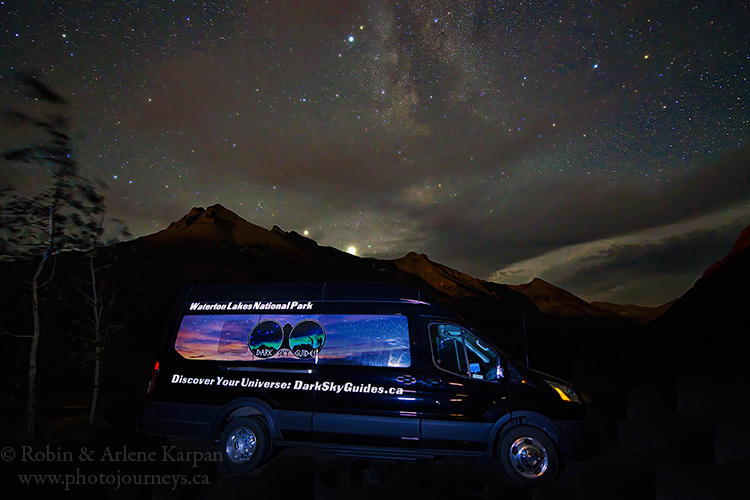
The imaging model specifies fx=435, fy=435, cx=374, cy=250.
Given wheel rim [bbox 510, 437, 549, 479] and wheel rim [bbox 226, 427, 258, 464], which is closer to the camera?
wheel rim [bbox 510, 437, 549, 479]

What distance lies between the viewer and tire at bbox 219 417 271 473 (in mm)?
6094

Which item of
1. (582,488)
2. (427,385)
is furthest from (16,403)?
(582,488)

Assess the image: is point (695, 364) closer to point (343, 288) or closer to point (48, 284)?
point (343, 288)

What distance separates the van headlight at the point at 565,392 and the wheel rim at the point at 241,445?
422 centimetres

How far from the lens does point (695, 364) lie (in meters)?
25.9

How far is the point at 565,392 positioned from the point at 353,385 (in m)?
2.88

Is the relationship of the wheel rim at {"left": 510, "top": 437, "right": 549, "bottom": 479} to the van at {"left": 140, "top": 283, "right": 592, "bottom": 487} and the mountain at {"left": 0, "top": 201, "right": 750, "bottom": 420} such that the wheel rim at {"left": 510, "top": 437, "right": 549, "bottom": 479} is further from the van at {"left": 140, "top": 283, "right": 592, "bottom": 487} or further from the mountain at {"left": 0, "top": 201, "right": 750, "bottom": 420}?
the mountain at {"left": 0, "top": 201, "right": 750, "bottom": 420}

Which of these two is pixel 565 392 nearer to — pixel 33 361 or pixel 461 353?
pixel 461 353

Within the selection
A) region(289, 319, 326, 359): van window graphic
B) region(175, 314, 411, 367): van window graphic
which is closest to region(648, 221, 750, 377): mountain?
region(175, 314, 411, 367): van window graphic

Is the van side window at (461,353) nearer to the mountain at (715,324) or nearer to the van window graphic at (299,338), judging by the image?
the van window graphic at (299,338)

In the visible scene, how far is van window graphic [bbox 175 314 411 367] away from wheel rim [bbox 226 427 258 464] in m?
1.03

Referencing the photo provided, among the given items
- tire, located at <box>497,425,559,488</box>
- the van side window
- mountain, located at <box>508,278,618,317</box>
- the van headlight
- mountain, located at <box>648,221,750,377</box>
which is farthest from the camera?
mountain, located at <box>508,278,618,317</box>

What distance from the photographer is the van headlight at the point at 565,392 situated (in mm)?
5801

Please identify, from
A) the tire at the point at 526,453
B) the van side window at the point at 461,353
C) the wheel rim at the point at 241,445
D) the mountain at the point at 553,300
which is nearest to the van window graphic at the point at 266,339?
the wheel rim at the point at 241,445
